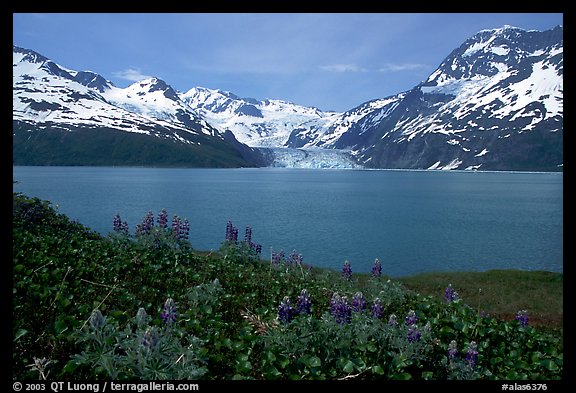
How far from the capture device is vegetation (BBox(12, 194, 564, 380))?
4.14 m

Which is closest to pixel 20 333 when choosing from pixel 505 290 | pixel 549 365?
pixel 549 365

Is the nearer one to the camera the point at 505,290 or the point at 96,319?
the point at 96,319

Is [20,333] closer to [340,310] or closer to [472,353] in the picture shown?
[340,310]

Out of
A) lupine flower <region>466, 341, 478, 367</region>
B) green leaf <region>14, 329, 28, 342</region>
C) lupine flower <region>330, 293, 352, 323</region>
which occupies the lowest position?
lupine flower <region>466, 341, 478, 367</region>

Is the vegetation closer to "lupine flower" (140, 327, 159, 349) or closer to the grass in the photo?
"lupine flower" (140, 327, 159, 349)

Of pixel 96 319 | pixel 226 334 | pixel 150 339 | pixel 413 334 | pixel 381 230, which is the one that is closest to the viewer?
pixel 150 339

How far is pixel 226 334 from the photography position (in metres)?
5.77

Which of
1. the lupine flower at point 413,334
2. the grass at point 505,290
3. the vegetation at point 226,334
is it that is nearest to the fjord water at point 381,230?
the grass at point 505,290

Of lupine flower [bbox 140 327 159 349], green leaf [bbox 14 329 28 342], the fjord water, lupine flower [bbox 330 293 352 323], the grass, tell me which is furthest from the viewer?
the fjord water

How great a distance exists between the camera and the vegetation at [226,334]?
4.14 metres

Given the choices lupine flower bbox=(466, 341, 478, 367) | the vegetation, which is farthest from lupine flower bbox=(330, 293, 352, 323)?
lupine flower bbox=(466, 341, 478, 367)
